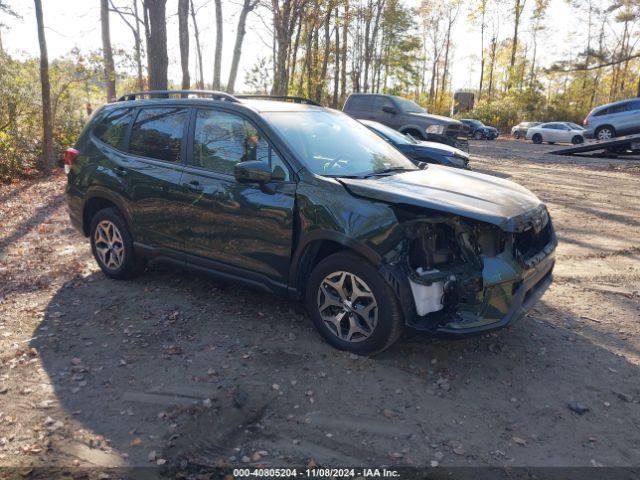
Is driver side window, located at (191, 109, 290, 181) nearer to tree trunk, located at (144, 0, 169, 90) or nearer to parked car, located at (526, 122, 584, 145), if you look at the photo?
tree trunk, located at (144, 0, 169, 90)

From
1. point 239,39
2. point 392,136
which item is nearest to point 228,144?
point 392,136

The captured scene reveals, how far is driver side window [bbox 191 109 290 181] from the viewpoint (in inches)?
166

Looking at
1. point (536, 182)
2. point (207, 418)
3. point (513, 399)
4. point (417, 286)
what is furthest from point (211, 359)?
point (536, 182)

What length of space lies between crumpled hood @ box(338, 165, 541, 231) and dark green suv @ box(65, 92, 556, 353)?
0.6 inches

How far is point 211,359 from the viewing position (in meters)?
3.94

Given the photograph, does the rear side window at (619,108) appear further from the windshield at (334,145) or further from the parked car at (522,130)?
the windshield at (334,145)

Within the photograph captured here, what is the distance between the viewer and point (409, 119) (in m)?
14.7

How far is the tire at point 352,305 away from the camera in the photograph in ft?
11.9

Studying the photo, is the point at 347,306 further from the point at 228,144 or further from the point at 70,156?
the point at 70,156

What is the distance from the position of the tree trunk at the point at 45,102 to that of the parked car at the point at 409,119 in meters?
7.62

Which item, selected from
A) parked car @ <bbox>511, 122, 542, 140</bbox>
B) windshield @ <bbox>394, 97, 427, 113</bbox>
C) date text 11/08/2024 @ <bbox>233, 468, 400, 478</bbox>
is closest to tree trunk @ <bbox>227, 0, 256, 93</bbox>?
windshield @ <bbox>394, 97, 427, 113</bbox>

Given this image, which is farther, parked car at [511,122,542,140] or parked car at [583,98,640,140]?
parked car at [511,122,542,140]

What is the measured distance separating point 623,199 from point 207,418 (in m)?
9.60

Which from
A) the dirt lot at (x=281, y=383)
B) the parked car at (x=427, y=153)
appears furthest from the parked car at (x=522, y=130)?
the dirt lot at (x=281, y=383)
